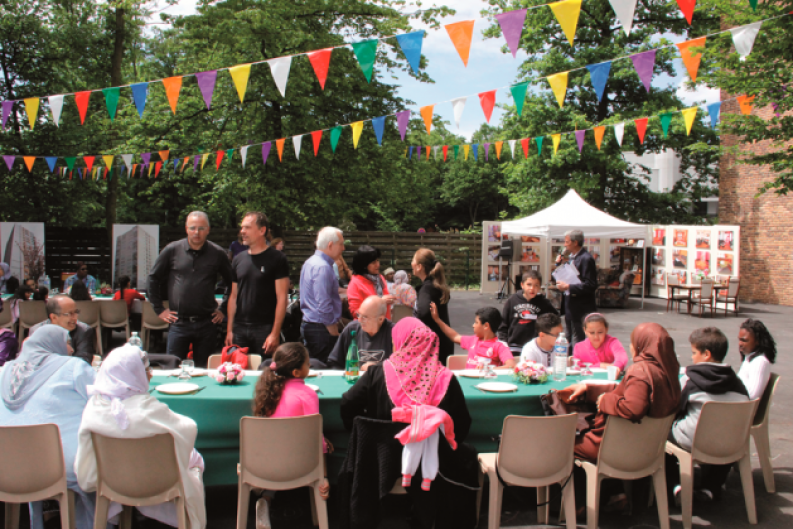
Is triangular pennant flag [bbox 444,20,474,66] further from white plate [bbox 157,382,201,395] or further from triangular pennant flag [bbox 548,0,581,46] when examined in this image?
white plate [bbox 157,382,201,395]

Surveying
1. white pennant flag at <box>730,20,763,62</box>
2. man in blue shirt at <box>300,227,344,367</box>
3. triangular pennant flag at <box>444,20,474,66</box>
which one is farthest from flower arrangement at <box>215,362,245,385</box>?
white pennant flag at <box>730,20,763,62</box>

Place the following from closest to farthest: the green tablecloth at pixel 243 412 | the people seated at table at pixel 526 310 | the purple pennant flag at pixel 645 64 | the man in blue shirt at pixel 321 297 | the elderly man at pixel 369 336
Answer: the green tablecloth at pixel 243 412
the elderly man at pixel 369 336
the man in blue shirt at pixel 321 297
the people seated at table at pixel 526 310
the purple pennant flag at pixel 645 64

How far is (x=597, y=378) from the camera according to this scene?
405 centimetres

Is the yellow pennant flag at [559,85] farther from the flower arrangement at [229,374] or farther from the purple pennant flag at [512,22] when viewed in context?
the flower arrangement at [229,374]

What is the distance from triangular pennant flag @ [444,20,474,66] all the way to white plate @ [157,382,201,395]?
3.43 m

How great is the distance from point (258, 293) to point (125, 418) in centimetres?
194

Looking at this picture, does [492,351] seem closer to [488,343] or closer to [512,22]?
[488,343]

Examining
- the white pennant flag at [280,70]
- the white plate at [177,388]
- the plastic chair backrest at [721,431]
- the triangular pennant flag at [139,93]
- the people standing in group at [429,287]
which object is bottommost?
the plastic chair backrest at [721,431]

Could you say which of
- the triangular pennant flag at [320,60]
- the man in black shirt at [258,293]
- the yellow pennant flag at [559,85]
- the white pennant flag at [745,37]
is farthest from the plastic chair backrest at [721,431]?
the triangular pennant flag at [320,60]

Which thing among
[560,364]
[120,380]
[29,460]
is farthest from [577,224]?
[29,460]

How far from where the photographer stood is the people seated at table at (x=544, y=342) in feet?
14.0

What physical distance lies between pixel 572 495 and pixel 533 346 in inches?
57.7

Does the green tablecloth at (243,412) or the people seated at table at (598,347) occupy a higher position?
the people seated at table at (598,347)

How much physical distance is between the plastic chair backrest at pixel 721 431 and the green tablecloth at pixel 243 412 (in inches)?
33.1
